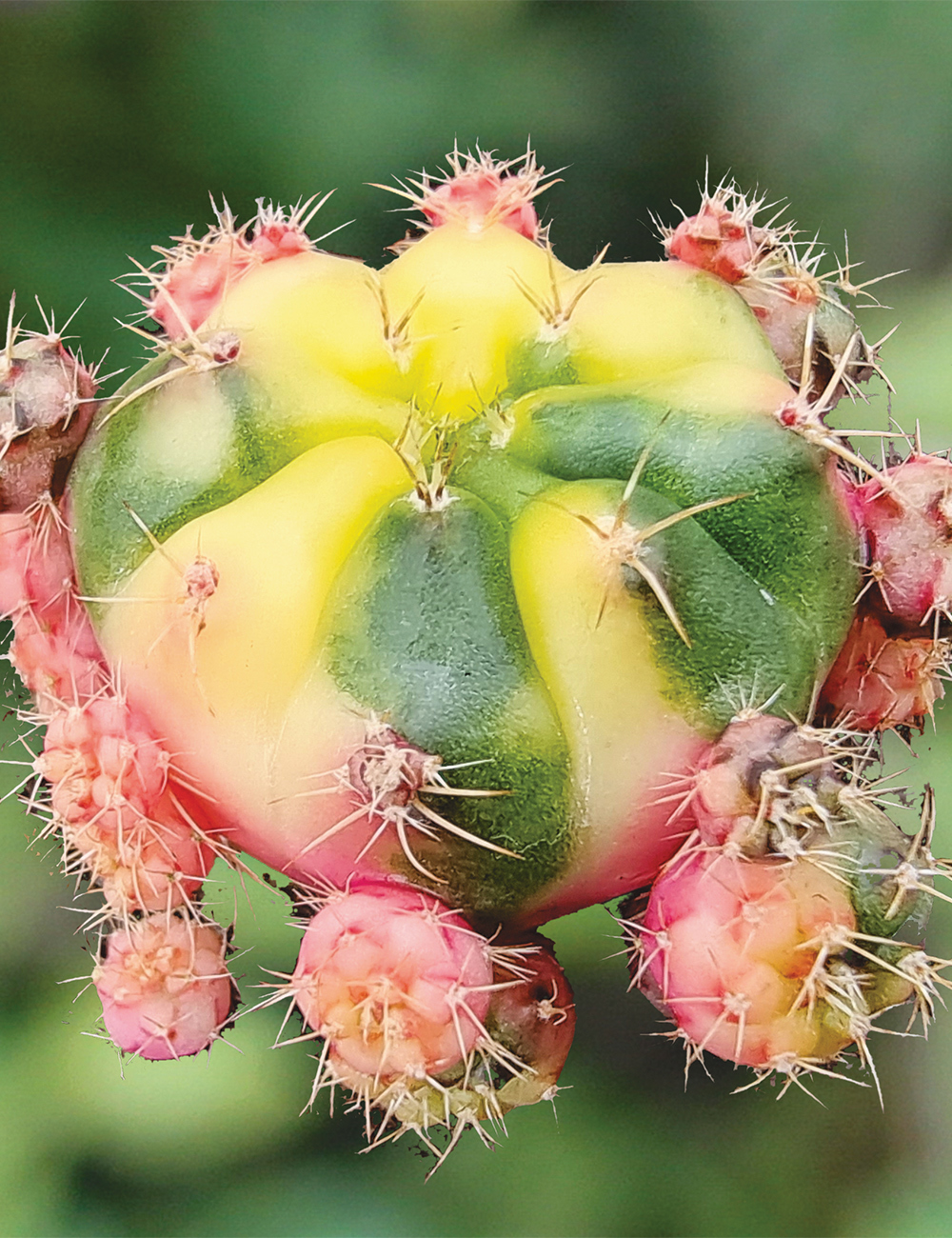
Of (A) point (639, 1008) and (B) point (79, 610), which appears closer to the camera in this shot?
(B) point (79, 610)

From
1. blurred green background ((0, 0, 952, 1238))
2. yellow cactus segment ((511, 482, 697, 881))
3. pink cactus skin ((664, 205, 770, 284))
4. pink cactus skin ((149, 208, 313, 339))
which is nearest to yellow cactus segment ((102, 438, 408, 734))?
yellow cactus segment ((511, 482, 697, 881))


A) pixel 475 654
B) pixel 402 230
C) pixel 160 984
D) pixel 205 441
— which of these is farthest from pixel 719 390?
→ pixel 402 230

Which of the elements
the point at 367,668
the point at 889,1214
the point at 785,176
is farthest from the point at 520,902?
the point at 785,176

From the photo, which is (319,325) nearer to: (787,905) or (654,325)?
(654,325)

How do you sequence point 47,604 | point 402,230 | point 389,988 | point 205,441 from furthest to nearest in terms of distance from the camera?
1. point 402,230
2. point 47,604
3. point 205,441
4. point 389,988

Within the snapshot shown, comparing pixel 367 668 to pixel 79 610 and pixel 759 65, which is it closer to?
pixel 79 610

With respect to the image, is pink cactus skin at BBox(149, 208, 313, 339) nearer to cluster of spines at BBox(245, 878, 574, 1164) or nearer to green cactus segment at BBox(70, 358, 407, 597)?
green cactus segment at BBox(70, 358, 407, 597)
